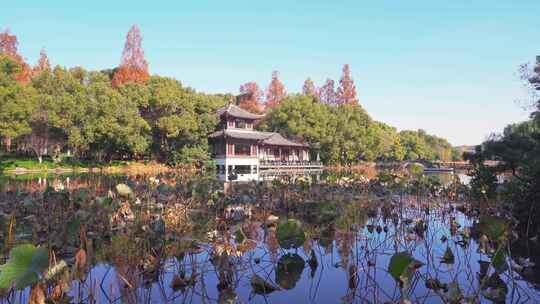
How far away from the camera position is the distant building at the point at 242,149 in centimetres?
3278

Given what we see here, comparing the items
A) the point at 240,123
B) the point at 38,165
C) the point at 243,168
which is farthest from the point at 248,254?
the point at 38,165

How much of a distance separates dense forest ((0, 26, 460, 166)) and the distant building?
1318 millimetres

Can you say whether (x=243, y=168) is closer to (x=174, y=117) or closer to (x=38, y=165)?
(x=174, y=117)

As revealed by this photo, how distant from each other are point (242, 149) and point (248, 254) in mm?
28027

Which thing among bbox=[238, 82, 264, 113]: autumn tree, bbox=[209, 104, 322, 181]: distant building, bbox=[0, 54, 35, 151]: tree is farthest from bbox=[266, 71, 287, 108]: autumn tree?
bbox=[0, 54, 35, 151]: tree

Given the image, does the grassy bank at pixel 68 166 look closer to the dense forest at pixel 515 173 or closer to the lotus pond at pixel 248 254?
the lotus pond at pixel 248 254

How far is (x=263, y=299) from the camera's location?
457 cm

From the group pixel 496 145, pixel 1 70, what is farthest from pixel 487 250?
pixel 1 70

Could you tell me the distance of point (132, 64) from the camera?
45.5 metres

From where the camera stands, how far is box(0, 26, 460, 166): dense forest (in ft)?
98.9

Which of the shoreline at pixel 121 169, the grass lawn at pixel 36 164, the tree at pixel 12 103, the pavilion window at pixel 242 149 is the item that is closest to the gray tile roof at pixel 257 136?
the pavilion window at pixel 242 149

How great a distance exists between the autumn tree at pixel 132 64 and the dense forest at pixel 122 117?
0.12 m

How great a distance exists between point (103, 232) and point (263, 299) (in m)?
3.90

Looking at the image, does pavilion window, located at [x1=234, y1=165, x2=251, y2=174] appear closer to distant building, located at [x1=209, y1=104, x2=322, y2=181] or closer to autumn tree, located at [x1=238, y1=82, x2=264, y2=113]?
distant building, located at [x1=209, y1=104, x2=322, y2=181]
